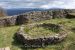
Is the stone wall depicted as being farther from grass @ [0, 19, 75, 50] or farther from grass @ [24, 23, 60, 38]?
grass @ [24, 23, 60, 38]

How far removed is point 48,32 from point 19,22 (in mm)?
6776

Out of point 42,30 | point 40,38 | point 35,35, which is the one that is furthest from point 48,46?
point 42,30

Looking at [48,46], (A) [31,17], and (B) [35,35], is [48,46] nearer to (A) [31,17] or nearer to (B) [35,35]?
(B) [35,35]

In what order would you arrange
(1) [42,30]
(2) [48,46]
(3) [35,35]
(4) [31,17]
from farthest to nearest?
1. (4) [31,17]
2. (1) [42,30]
3. (3) [35,35]
4. (2) [48,46]

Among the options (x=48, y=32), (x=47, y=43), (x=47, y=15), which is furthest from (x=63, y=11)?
(x=47, y=43)

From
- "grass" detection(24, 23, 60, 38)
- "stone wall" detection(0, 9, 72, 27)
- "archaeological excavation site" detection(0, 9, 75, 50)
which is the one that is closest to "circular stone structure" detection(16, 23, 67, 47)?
"archaeological excavation site" detection(0, 9, 75, 50)

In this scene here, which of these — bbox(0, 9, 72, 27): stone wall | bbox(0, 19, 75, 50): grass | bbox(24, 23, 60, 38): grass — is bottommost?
bbox(0, 19, 75, 50): grass

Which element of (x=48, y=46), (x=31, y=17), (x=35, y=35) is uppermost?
(x=31, y=17)

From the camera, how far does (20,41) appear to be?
20.4 metres

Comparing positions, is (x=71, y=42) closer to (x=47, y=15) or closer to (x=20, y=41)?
(x=20, y=41)

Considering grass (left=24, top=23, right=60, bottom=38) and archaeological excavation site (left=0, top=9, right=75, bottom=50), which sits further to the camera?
grass (left=24, top=23, right=60, bottom=38)

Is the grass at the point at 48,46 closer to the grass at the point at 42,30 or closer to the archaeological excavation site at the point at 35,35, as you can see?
the archaeological excavation site at the point at 35,35

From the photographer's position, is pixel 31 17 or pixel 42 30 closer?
pixel 42 30

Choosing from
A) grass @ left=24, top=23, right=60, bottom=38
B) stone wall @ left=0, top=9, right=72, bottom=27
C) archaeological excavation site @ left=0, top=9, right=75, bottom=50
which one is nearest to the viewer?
archaeological excavation site @ left=0, top=9, right=75, bottom=50
